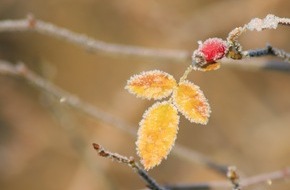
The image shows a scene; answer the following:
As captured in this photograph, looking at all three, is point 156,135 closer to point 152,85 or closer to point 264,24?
point 152,85

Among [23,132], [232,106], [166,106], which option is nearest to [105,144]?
[23,132]

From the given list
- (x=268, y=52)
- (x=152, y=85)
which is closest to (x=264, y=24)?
(x=268, y=52)

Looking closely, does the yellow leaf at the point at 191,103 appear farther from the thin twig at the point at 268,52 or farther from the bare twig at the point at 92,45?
the bare twig at the point at 92,45

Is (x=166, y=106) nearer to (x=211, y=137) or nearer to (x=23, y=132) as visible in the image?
(x=211, y=137)

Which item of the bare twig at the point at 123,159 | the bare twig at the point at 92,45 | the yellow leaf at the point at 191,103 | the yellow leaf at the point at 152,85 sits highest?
the bare twig at the point at 92,45

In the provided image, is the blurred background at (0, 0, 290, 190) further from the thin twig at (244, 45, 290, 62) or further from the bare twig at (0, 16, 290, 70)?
the thin twig at (244, 45, 290, 62)

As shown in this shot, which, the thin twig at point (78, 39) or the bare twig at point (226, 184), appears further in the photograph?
the thin twig at point (78, 39)

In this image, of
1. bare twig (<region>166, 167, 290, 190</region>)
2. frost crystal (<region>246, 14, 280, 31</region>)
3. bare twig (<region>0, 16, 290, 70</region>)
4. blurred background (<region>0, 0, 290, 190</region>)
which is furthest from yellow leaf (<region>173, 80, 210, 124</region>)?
blurred background (<region>0, 0, 290, 190</region>)

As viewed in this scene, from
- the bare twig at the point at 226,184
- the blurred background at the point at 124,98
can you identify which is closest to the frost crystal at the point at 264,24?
the bare twig at the point at 226,184
